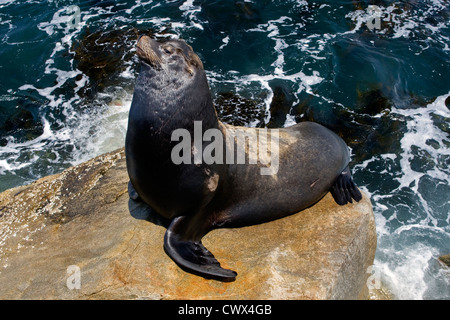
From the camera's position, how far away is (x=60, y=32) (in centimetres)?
1280

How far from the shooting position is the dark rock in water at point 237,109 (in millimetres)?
9023

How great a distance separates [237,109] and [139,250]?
17.5ft

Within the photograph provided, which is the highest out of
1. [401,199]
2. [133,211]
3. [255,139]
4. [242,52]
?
[255,139]

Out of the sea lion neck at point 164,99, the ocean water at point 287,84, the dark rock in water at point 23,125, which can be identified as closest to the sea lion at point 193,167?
the sea lion neck at point 164,99

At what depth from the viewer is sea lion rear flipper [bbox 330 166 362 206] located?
5.43 metres

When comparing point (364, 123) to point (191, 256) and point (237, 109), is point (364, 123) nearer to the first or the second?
point (237, 109)

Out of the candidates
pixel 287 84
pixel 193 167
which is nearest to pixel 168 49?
pixel 193 167

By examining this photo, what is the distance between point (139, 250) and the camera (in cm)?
446

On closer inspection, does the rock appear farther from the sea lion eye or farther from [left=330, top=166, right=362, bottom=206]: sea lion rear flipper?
the sea lion eye

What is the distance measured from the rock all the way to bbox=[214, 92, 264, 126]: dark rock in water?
11.9 feet
